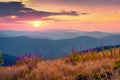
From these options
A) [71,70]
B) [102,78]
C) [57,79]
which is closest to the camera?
[102,78]

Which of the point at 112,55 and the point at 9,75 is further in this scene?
the point at 112,55

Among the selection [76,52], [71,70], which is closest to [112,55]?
[76,52]

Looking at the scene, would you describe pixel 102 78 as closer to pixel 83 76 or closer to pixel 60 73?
pixel 83 76

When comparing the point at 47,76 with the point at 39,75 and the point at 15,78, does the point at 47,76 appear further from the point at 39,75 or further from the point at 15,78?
the point at 15,78

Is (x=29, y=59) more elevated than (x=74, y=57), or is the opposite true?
(x=74, y=57)

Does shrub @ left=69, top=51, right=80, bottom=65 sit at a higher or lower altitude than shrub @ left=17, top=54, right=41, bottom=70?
higher

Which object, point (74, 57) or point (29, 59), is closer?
point (74, 57)

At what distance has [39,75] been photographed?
646 inches

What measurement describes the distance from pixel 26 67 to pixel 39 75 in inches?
114

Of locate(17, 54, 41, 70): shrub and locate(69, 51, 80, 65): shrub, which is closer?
locate(69, 51, 80, 65): shrub

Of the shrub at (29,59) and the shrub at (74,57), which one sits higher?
the shrub at (74,57)

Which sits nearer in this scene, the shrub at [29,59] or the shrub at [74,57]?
the shrub at [74,57]

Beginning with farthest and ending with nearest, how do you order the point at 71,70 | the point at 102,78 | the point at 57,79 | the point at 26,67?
the point at 26,67
the point at 71,70
the point at 57,79
the point at 102,78

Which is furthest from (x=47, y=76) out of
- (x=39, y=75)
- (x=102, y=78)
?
(x=102, y=78)
